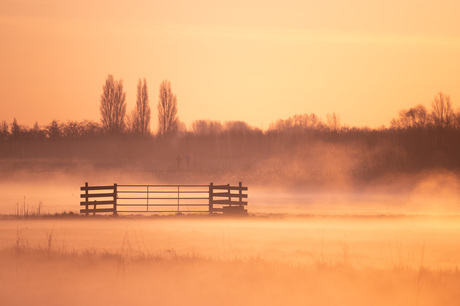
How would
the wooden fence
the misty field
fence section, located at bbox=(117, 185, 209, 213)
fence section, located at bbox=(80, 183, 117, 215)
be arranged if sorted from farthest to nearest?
1. fence section, located at bbox=(80, 183, 117, 215)
2. the wooden fence
3. fence section, located at bbox=(117, 185, 209, 213)
4. the misty field

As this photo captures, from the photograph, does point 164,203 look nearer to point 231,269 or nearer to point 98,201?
point 98,201

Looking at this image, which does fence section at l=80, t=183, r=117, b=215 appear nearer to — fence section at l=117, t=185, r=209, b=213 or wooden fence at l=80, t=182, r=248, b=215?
wooden fence at l=80, t=182, r=248, b=215

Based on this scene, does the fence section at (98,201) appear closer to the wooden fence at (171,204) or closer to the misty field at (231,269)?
the wooden fence at (171,204)

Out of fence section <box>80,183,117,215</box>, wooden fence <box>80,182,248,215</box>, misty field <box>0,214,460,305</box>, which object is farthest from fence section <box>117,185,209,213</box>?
misty field <box>0,214,460,305</box>

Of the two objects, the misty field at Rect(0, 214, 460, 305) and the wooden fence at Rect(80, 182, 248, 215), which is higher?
the wooden fence at Rect(80, 182, 248, 215)

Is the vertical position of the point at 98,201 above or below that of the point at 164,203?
above

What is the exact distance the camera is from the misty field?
13242 mm

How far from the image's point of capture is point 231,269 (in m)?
15.9

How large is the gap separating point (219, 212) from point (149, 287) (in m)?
27.9

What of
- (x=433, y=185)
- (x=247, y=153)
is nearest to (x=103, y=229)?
(x=433, y=185)

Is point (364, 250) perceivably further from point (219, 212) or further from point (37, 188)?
point (37, 188)

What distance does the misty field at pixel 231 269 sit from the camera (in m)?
13.2

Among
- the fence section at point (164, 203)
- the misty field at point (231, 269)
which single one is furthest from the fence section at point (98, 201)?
the misty field at point (231, 269)


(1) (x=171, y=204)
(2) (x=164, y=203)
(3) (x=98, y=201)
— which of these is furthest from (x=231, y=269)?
(2) (x=164, y=203)
